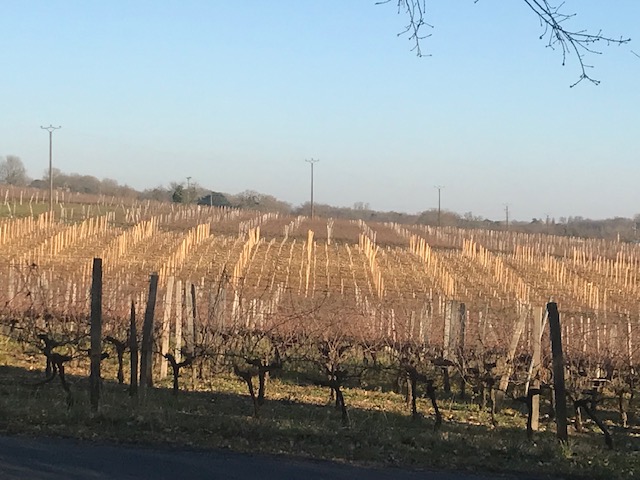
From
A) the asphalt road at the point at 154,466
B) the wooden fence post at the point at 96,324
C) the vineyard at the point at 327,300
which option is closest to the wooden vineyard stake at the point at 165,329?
the vineyard at the point at 327,300

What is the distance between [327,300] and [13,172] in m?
117

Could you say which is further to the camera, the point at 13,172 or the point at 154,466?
the point at 13,172

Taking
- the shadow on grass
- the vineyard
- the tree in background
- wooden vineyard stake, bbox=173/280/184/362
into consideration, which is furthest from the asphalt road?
the tree in background

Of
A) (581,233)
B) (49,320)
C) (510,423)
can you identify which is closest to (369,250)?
(49,320)

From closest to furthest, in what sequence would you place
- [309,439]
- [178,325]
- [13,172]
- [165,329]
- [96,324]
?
[309,439]
[96,324]
[165,329]
[178,325]
[13,172]

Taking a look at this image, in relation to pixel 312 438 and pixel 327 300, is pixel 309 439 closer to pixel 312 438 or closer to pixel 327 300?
pixel 312 438

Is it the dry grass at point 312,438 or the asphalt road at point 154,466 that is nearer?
the asphalt road at point 154,466

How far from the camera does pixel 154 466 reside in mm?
6504

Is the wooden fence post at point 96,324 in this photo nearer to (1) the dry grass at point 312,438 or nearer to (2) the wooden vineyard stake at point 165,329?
(1) the dry grass at point 312,438

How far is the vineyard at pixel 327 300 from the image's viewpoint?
13.9 metres

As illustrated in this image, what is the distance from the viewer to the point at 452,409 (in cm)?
1281

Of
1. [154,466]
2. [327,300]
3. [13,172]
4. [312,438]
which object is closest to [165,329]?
[327,300]

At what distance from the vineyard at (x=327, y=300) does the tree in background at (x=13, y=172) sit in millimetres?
47665

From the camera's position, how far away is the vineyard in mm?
13883
